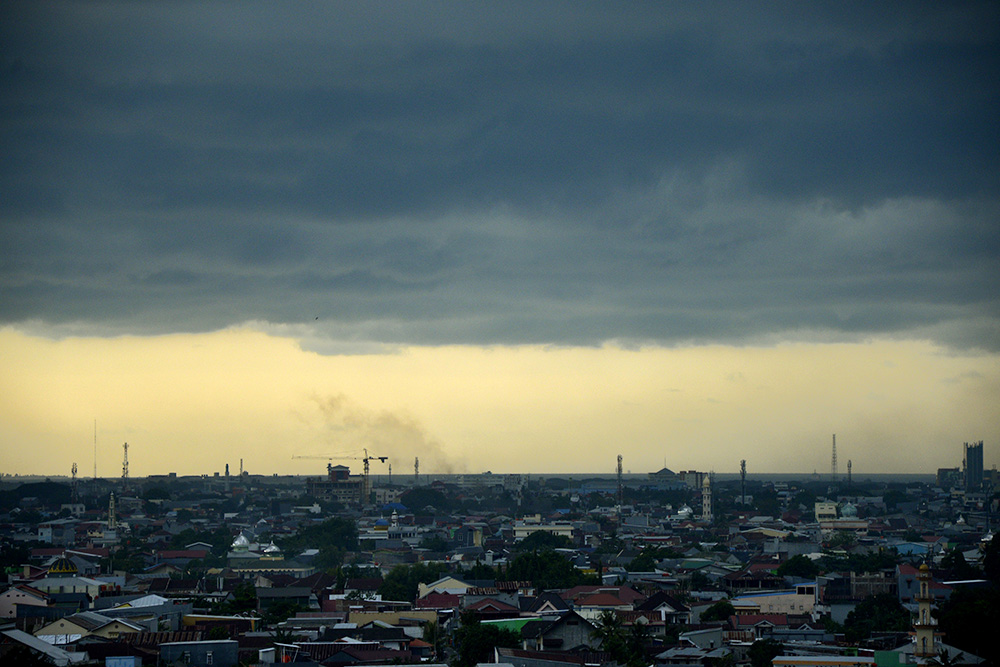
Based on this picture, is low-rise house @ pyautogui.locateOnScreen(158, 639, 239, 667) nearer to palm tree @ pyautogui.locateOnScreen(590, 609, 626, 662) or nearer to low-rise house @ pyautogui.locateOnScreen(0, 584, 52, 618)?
palm tree @ pyautogui.locateOnScreen(590, 609, 626, 662)

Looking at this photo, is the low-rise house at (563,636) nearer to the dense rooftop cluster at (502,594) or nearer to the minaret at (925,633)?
the dense rooftop cluster at (502,594)

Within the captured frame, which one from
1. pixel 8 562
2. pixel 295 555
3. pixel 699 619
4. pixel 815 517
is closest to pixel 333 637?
pixel 699 619

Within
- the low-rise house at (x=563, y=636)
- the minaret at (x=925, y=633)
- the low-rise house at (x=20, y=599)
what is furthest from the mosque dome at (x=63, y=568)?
the minaret at (x=925, y=633)

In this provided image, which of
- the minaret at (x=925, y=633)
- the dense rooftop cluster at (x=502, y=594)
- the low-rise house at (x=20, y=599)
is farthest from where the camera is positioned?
the low-rise house at (x=20, y=599)

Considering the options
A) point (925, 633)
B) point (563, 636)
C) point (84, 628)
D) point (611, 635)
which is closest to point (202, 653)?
point (84, 628)

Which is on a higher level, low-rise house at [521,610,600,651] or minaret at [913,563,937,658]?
minaret at [913,563,937,658]

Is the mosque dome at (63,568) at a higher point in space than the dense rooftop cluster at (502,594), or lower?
higher

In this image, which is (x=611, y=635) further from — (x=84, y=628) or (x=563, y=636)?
(x=84, y=628)

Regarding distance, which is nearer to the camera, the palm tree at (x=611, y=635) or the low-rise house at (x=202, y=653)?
the low-rise house at (x=202, y=653)

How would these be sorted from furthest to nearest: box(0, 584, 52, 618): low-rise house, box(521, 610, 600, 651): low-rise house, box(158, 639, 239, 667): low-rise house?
1. box(0, 584, 52, 618): low-rise house
2. box(521, 610, 600, 651): low-rise house
3. box(158, 639, 239, 667): low-rise house

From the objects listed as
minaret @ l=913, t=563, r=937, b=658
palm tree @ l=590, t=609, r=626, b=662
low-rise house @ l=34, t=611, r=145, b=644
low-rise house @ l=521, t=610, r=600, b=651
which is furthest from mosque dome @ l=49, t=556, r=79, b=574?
minaret @ l=913, t=563, r=937, b=658

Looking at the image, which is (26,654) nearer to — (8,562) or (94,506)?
(8,562)
